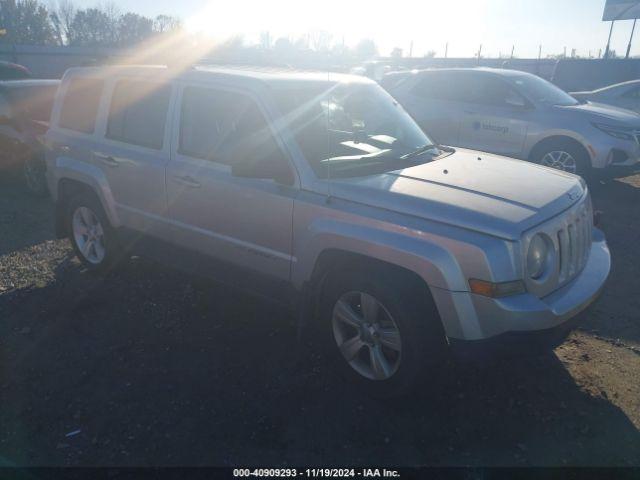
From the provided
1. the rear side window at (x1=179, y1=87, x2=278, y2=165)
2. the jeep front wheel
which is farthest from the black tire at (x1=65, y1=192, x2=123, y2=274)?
the rear side window at (x1=179, y1=87, x2=278, y2=165)

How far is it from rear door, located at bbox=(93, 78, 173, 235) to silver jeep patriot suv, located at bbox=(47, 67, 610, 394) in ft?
0.05

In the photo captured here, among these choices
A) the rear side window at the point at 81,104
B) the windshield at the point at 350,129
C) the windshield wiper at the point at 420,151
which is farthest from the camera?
the rear side window at the point at 81,104

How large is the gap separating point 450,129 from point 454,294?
6.44 m

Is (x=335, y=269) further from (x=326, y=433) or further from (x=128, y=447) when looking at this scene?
(x=128, y=447)

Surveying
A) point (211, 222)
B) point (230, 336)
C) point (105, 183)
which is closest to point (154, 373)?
point (230, 336)

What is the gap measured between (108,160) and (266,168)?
6.74ft

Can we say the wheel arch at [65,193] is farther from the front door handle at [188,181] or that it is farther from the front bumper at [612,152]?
the front bumper at [612,152]

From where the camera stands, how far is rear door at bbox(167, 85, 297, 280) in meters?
3.57

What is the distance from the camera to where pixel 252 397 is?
338 centimetres

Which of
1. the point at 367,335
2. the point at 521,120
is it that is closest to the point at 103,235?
the point at 367,335

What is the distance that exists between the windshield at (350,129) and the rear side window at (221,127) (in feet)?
0.72

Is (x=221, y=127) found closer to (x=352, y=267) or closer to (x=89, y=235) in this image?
(x=352, y=267)

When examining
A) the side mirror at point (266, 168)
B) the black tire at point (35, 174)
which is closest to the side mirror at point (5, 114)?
the black tire at point (35, 174)

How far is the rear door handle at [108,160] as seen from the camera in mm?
4613
